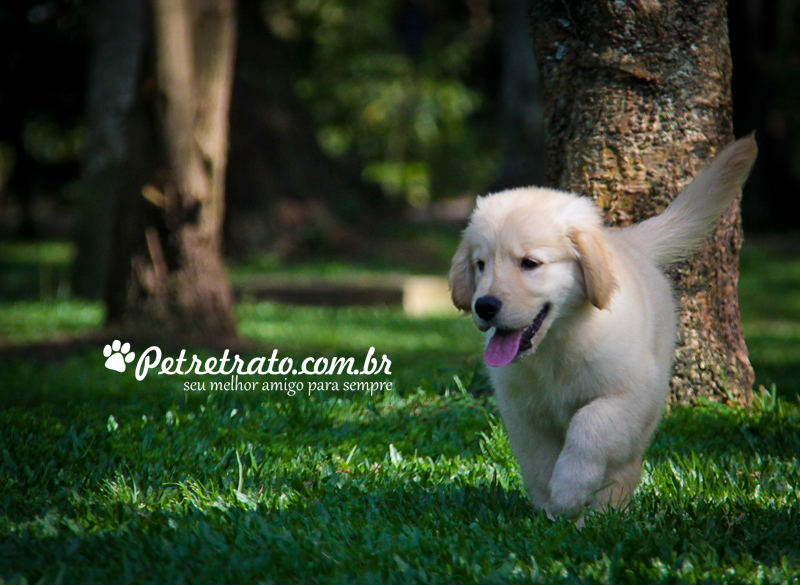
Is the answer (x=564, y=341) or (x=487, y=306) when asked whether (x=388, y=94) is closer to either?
(x=564, y=341)

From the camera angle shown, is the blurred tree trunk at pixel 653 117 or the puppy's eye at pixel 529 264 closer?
the puppy's eye at pixel 529 264

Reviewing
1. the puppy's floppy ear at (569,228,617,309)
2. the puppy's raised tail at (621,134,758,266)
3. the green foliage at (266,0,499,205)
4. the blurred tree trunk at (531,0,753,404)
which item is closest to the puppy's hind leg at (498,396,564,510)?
the puppy's floppy ear at (569,228,617,309)

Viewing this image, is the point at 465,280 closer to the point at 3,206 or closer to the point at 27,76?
the point at 27,76

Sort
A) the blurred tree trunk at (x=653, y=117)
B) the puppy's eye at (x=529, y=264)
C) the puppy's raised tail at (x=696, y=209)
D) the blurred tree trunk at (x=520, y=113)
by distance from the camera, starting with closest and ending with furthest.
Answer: the puppy's eye at (x=529, y=264) < the puppy's raised tail at (x=696, y=209) < the blurred tree trunk at (x=653, y=117) < the blurred tree trunk at (x=520, y=113)

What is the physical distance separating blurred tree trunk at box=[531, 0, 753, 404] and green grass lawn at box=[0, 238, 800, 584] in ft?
1.56

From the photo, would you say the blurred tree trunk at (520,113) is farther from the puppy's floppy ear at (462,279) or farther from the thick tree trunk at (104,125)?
the puppy's floppy ear at (462,279)

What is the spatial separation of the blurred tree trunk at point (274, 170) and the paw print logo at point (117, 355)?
282 inches

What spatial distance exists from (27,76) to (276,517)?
17.0 m

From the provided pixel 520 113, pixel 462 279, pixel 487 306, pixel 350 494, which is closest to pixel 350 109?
pixel 520 113

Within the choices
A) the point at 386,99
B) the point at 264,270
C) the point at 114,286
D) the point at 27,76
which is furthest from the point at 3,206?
the point at 114,286

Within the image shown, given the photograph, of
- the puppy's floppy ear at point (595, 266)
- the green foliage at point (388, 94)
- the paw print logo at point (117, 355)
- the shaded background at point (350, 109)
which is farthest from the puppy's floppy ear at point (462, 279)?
the green foliage at point (388, 94)

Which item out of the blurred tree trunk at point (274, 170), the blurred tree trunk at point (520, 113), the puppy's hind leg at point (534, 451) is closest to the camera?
the puppy's hind leg at point (534, 451)

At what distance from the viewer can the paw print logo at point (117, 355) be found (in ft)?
21.9

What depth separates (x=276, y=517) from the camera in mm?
3215
